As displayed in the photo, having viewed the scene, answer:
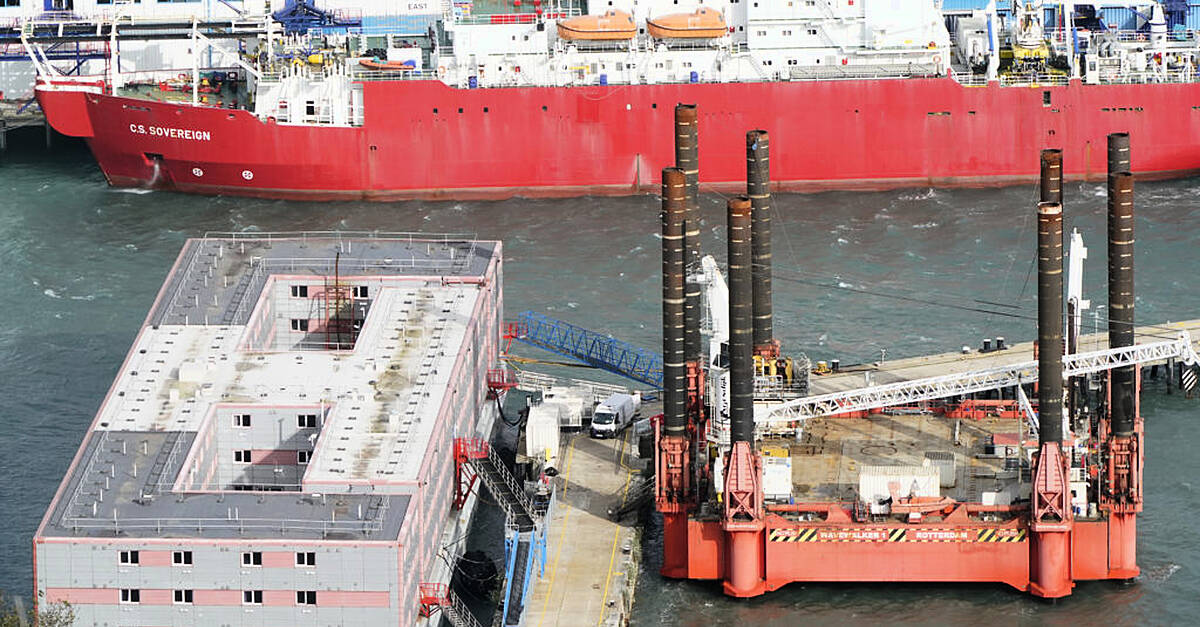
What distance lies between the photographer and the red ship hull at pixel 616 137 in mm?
136875

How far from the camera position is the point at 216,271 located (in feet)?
310

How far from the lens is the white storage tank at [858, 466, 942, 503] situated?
8131 cm

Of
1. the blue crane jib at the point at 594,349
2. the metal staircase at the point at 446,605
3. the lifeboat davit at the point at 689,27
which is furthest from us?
the lifeboat davit at the point at 689,27

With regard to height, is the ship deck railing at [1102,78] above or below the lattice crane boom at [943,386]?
above

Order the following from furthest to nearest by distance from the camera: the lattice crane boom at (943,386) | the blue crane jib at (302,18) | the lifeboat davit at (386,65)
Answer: the blue crane jib at (302,18)
the lifeboat davit at (386,65)
the lattice crane boom at (943,386)

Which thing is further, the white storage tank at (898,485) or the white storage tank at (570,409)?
the white storage tank at (570,409)

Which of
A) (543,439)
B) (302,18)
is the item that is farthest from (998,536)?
(302,18)

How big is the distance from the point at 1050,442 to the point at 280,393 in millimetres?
24383

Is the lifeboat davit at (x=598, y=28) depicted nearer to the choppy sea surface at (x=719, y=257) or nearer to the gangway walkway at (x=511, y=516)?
the choppy sea surface at (x=719, y=257)

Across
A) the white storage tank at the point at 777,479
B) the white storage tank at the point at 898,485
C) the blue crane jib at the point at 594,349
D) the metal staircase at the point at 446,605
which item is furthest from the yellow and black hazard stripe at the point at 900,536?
the blue crane jib at the point at 594,349

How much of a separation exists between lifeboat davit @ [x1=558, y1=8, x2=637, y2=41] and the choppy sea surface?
8.76m

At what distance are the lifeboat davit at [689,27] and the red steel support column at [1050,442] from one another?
58132 millimetres

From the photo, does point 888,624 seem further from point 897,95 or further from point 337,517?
point 897,95

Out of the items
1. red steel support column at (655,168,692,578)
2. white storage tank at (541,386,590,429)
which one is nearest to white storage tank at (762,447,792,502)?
red steel support column at (655,168,692,578)
